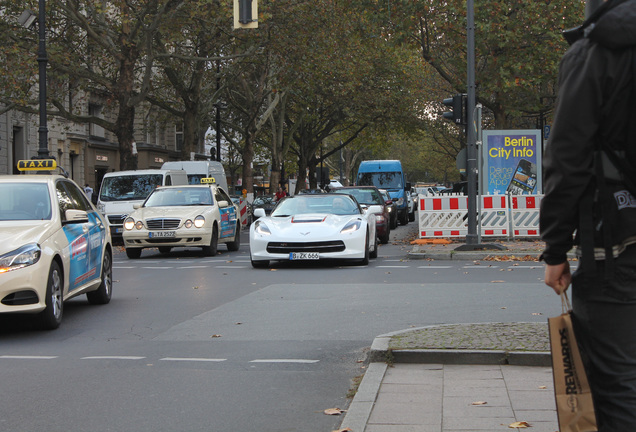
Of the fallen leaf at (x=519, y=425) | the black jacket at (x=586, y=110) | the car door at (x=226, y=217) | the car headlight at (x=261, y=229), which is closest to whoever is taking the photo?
the black jacket at (x=586, y=110)

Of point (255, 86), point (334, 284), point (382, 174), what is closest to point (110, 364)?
point (334, 284)

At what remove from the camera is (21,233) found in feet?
29.2

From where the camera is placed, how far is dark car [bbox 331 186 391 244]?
2423cm

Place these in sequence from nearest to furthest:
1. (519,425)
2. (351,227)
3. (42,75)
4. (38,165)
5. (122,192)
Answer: (519,425), (351,227), (38,165), (42,75), (122,192)

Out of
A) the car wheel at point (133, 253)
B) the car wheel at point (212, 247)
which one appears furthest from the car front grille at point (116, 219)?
the car wheel at point (212, 247)

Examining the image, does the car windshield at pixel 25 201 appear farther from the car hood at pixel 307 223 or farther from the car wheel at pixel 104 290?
the car hood at pixel 307 223

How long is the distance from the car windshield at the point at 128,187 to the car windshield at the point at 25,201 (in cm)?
1616

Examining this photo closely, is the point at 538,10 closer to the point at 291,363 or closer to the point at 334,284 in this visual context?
the point at 334,284

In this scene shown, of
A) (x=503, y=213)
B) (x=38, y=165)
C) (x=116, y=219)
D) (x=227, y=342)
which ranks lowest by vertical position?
(x=227, y=342)

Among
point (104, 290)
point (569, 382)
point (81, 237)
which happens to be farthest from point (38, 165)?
point (569, 382)

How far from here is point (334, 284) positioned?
1329 centimetres

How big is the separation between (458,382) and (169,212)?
14.3 metres

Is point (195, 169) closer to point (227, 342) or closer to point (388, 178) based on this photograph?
point (388, 178)

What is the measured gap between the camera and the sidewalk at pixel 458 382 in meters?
5.08
